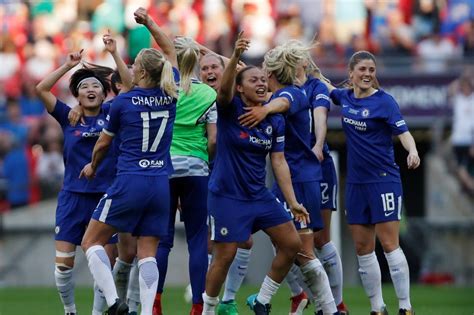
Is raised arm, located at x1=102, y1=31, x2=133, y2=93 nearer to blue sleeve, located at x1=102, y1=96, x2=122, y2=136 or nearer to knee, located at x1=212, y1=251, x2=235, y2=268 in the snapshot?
blue sleeve, located at x1=102, y1=96, x2=122, y2=136

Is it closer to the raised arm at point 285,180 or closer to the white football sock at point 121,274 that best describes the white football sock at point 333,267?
the raised arm at point 285,180

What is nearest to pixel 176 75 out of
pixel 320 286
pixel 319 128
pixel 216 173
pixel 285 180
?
pixel 216 173

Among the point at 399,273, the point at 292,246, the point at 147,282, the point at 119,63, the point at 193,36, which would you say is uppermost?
the point at 193,36

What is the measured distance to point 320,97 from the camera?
1202 cm

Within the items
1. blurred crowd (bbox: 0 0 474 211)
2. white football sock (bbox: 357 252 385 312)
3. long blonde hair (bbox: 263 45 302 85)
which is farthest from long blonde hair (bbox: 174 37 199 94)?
blurred crowd (bbox: 0 0 474 211)

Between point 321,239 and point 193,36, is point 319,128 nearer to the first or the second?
point 321,239

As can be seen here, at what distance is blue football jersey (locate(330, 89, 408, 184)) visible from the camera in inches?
457

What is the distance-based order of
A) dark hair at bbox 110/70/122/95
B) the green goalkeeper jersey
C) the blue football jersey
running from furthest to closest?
dark hair at bbox 110/70/122/95
the blue football jersey
the green goalkeeper jersey

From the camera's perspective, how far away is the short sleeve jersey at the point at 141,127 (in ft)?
33.6

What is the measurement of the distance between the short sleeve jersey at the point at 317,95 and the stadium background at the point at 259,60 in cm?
805

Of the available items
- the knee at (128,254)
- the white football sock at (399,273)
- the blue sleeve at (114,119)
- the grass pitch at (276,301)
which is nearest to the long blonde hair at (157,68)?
the blue sleeve at (114,119)

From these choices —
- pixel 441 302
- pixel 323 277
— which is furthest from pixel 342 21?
pixel 323 277

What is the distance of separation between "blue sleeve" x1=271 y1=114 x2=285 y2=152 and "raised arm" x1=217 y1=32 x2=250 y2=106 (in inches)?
19.8

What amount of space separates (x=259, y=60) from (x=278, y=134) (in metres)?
9.82
